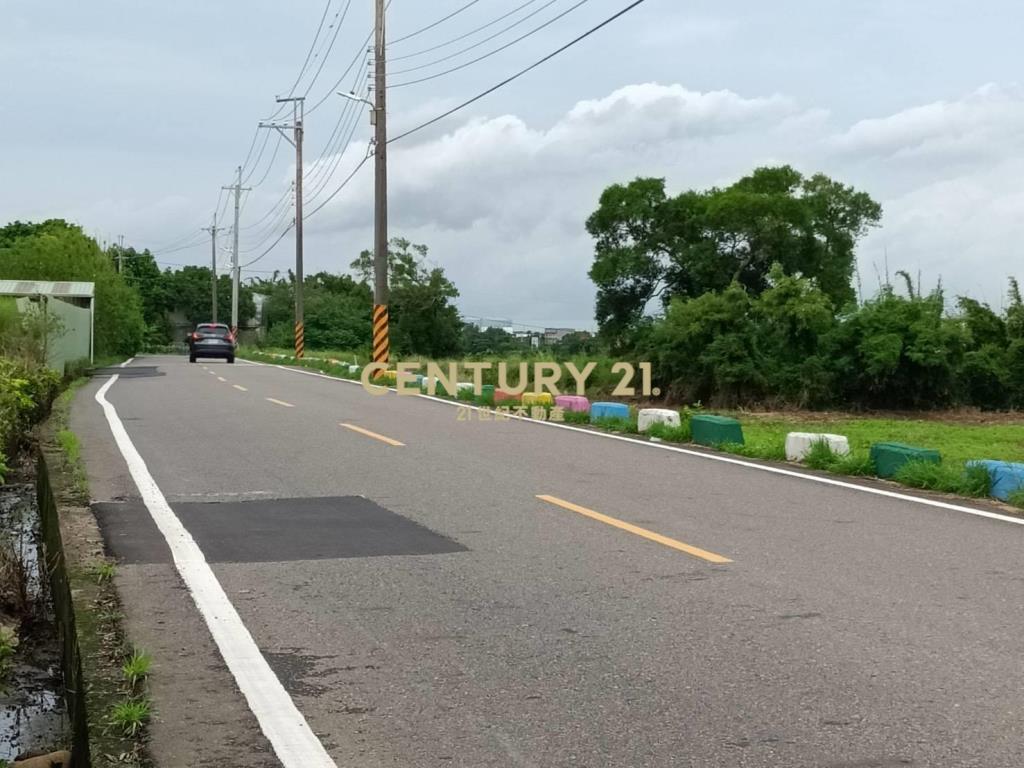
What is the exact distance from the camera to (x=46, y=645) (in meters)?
6.24

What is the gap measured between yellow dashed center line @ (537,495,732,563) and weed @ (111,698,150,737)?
394 centimetres

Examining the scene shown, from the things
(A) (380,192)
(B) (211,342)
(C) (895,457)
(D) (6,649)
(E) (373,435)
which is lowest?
(D) (6,649)

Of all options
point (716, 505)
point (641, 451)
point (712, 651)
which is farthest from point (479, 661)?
point (641, 451)

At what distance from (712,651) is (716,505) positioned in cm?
425

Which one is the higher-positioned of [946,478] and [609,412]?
[609,412]

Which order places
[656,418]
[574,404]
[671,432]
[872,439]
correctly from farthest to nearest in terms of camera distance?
[872,439]
[574,404]
[656,418]
[671,432]

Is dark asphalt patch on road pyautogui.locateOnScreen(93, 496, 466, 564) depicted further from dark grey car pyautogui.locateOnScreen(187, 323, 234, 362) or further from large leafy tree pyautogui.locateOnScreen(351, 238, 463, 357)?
large leafy tree pyautogui.locateOnScreen(351, 238, 463, 357)

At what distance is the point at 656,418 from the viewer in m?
15.4

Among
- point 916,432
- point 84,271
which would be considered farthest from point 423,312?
point 916,432

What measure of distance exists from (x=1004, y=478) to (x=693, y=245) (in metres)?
39.3

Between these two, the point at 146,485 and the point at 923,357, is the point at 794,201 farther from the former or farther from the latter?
the point at 146,485

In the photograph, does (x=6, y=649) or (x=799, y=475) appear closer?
(x=6, y=649)

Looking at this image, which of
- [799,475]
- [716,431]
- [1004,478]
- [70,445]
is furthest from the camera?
[716,431]

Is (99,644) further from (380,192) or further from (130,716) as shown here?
(380,192)
